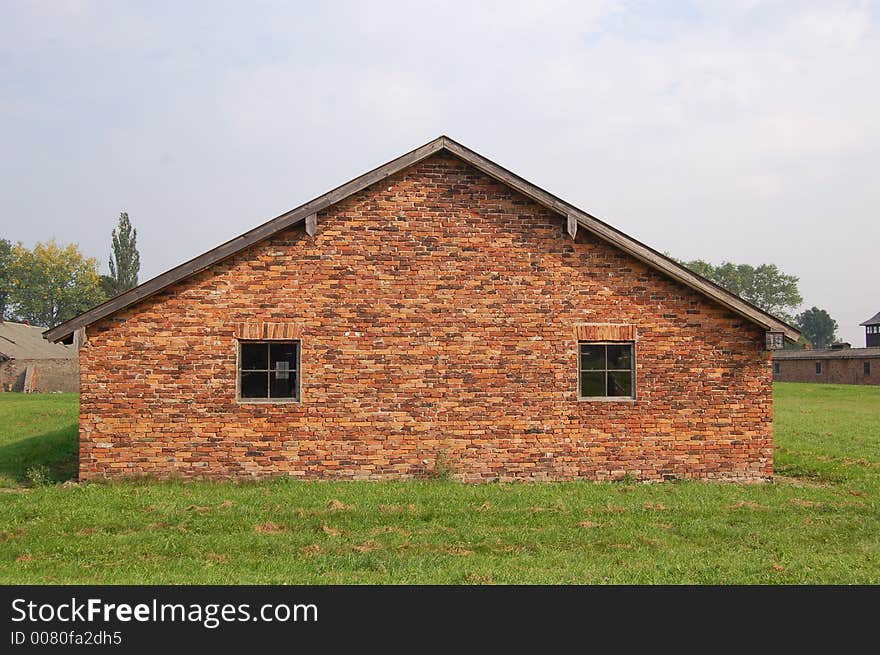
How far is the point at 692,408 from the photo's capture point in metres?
13.4

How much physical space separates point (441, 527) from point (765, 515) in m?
4.51

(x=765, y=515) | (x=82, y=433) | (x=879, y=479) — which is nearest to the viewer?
(x=765, y=515)

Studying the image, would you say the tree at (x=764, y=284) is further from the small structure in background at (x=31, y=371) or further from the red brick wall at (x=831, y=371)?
the small structure in background at (x=31, y=371)

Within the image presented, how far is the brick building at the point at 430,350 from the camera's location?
1280cm

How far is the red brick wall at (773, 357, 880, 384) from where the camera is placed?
56.8m

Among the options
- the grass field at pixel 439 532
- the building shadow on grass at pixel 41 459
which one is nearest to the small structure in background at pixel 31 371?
the building shadow on grass at pixel 41 459

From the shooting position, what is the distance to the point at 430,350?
13.2m

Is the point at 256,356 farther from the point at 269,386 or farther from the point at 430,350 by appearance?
the point at 430,350

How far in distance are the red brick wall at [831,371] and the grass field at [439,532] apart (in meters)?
48.5

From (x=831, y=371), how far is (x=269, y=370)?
57889mm

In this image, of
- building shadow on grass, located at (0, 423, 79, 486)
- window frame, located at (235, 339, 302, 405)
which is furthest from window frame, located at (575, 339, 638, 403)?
building shadow on grass, located at (0, 423, 79, 486)

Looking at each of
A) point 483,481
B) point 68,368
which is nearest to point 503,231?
A: point 483,481

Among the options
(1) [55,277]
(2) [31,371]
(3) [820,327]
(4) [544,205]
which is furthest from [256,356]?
(3) [820,327]

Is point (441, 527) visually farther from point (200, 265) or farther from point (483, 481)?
point (200, 265)
